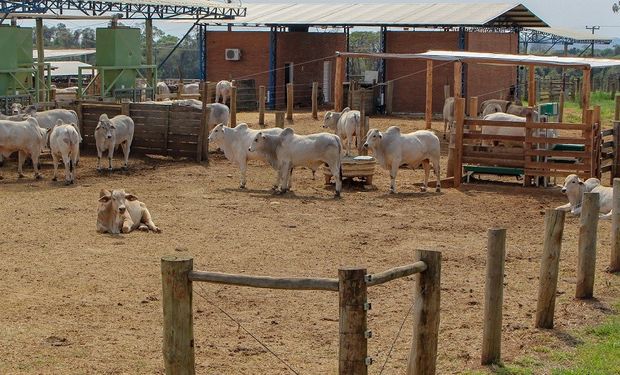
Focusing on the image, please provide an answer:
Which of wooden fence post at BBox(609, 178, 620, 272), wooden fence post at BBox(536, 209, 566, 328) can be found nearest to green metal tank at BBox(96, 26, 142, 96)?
wooden fence post at BBox(609, 178, 620, 272)

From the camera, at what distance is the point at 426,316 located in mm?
8547

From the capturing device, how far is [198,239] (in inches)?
631

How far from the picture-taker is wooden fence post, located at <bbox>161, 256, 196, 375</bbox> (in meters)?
7.50

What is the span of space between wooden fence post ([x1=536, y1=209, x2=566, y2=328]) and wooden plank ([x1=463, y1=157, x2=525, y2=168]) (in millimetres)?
10986

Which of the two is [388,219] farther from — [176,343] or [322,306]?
[176,343]

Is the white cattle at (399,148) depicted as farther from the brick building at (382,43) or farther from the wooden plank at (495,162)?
the brick building at (382,43)

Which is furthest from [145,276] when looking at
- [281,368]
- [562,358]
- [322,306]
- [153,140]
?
[153,140]

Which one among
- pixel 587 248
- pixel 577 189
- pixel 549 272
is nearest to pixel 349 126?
pixel 577 189

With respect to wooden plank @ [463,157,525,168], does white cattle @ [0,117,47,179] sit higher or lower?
higher

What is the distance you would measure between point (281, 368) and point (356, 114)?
61.0 ft

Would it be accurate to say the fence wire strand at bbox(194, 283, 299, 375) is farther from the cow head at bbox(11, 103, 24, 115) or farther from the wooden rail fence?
the cow head at bbox(11, 103, 24, 115)

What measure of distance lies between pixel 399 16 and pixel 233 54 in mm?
7013

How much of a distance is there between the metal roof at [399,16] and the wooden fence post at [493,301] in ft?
99.1

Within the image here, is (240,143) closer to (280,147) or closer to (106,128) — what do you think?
(280,147)
